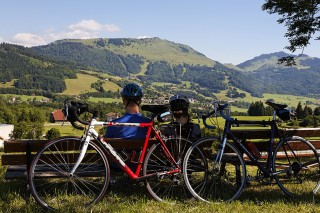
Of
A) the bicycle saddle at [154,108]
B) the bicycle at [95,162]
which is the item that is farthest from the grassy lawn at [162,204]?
the bicycle saddle at [154,108]

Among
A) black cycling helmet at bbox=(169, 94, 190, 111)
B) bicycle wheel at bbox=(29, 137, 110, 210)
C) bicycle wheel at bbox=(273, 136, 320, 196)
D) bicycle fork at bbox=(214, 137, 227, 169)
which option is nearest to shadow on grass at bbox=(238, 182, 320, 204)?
bicycle wheel at bbox=(273, 136, 320, 196)

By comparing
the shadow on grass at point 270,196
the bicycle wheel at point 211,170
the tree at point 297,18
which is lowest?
the shadow on grass at point 270,196

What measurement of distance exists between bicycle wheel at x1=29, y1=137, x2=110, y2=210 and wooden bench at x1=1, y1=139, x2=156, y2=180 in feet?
0.56

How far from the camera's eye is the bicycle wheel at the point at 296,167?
6164 millimetres

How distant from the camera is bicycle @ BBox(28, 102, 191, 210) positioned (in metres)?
5.19

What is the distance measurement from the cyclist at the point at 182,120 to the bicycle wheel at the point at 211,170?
42 cm

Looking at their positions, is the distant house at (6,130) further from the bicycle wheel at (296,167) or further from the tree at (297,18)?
the bicycle wheel at (296,167)

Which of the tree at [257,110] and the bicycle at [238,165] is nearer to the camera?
the bicycle at [238,165]

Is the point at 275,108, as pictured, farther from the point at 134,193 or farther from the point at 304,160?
the point at 134,193

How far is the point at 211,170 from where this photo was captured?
19.1 feet

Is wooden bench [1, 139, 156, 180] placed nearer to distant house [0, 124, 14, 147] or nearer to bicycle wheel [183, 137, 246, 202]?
bicycle wheel [183, 137, 246, 202]

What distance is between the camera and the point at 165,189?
6.01 metres

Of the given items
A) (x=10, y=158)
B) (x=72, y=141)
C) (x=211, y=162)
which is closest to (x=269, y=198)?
(x=211, y=162)

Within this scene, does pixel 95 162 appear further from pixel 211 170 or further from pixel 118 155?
pixel 211 170
